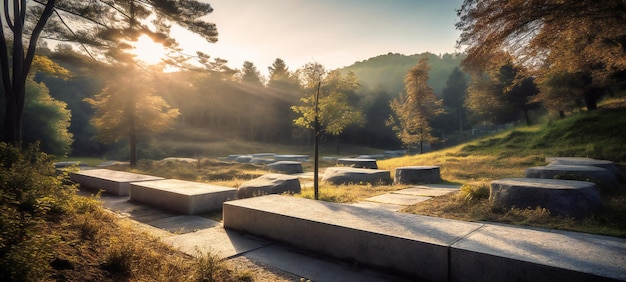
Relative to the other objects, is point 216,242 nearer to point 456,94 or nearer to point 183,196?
point 183,196

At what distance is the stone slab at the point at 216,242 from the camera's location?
4445 mm

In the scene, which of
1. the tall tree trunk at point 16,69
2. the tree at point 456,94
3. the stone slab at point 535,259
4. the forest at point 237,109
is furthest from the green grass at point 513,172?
the tree at point 456,94

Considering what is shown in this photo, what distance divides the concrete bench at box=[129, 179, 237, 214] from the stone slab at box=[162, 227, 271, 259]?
5.72 ft

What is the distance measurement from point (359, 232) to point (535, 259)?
1802 millimetres

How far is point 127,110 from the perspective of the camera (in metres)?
24.0

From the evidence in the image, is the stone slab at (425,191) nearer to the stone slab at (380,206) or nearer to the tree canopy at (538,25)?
the stone slab at (380,206)

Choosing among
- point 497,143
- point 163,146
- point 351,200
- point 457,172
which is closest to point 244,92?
point 163,146

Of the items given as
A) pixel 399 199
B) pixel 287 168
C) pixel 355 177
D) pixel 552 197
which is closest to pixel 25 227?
pixel 399 199

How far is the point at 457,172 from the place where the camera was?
14.7m

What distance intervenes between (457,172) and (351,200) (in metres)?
8.15

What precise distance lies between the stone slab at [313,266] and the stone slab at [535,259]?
0.78m

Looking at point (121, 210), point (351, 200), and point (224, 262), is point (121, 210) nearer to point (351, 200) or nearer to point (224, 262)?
point (224, 262)

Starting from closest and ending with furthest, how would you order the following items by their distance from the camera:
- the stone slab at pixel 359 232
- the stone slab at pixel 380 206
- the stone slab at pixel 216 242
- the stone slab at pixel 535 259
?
the stone slab at pixel 535 259 → the stone slab at pixel 359 232 → the stone slab at pixel 216 242 → the stone slab at pixel 380 206

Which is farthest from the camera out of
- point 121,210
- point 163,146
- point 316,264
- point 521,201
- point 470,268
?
point 163,146
